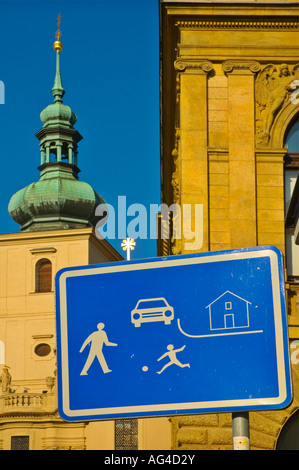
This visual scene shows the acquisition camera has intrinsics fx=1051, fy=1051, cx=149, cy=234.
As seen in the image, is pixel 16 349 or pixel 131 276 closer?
pixel 131 276

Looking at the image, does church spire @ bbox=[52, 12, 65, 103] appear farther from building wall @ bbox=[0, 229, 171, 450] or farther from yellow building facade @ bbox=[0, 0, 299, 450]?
yellow building facade @ bbox=[0, 0, 299, 450]

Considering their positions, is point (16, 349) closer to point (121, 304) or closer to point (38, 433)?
point (38, 433)

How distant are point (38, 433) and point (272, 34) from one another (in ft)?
160

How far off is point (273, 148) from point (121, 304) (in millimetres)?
14626

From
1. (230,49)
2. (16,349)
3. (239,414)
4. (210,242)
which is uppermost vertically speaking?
(16,349)

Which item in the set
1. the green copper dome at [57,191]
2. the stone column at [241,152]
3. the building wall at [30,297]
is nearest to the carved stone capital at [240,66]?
the stone column at [241,152]

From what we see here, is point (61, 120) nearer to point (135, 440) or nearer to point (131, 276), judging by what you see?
point (135, 440)

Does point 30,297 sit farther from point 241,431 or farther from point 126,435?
point 241,431

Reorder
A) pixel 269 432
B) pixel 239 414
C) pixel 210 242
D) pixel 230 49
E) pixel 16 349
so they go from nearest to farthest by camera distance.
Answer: pixel 239 414 < pixel 269 432 < pixel 210 242 < pixel 230 49 < pixel 16 349

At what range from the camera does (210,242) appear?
17.0 m

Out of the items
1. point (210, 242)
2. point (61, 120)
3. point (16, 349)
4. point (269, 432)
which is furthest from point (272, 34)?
point (61, 120)

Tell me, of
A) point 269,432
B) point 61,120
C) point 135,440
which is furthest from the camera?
point 61,120

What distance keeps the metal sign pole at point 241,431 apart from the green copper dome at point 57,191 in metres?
83.5

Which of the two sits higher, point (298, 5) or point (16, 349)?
point (16, 349)
